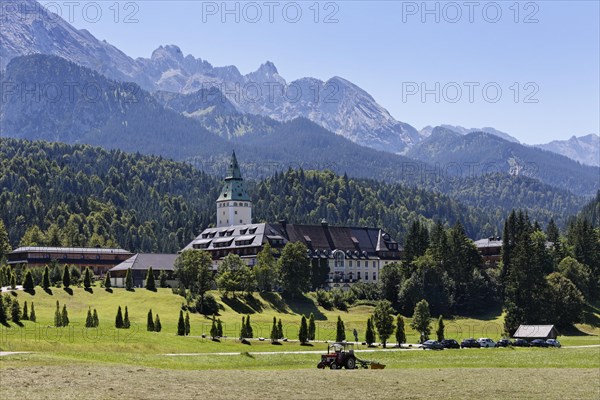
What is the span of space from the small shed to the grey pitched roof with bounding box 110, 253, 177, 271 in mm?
82954

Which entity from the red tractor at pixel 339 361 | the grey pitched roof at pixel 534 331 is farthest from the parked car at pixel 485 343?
the red tractor at pixel 339 361

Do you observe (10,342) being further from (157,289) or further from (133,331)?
(157,289)

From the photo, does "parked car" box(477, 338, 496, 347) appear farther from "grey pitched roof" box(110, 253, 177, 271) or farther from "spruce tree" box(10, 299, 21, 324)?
"grey pitched roof" box(110, 253, 177, 271)

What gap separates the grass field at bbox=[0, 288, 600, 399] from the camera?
58.8 m

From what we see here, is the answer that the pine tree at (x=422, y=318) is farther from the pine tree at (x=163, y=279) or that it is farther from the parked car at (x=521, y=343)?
the pine tree at (x=163, y=279)

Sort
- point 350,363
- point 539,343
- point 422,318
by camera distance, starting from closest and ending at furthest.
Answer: point 350,363, point 539,343, point 422,318

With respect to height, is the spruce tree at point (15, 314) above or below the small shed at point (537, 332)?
above

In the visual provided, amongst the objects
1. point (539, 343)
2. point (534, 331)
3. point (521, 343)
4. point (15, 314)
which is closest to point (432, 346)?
point (521, 343)

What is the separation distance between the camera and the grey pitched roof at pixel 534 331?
124m

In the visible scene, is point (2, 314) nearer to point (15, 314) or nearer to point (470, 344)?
point (15, 314)

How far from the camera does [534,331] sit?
126375 millimetres

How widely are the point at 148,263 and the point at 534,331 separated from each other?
9052 cm

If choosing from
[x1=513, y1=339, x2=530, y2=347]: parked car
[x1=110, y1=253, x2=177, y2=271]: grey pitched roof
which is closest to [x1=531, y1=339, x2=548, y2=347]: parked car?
[x1=513, y1=339, x2=530, y2=347]: parked car

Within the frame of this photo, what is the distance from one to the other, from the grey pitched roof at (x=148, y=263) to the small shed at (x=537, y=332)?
82954 millimetres
